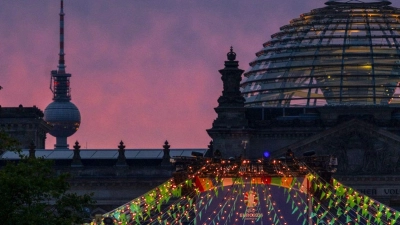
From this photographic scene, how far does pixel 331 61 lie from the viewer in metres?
149

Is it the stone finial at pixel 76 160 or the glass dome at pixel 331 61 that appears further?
the glass dome at pixel 331 61

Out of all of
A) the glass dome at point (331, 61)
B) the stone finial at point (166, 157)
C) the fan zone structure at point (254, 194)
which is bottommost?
the fan zone structure at point (254, 194)

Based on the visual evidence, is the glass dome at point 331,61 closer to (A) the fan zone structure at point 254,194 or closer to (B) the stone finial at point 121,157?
(B) the stone finial at point 121,157

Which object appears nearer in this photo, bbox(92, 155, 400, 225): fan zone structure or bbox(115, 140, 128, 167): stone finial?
bbox(92, 155, 400, 225): fan zone structure

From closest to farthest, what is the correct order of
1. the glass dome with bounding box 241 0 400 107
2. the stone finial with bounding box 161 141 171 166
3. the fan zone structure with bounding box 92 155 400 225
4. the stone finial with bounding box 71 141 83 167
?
1. the fan zone structure with bounding box 92 155 400 225
2. the stone finial with bounding box 161 141 171 166
3. the stone finial with bounding box 71 141 83 167
4. the glass dome with bounding box 241 0 400 107

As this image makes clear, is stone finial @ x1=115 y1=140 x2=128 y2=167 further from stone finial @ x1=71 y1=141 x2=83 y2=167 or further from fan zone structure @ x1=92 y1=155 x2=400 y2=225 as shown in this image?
fan zone structure @ x1=92 y1=155 x2=400 y2=225

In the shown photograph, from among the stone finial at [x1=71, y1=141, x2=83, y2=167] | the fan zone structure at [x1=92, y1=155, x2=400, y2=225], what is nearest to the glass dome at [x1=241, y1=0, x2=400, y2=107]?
the stone finial at [x1=71, y1=141, x2=83, y2=167]

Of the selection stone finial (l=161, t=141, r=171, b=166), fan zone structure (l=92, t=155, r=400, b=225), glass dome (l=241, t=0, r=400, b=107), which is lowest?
fan zone structure (l=92, t=155, r=400, b=225)

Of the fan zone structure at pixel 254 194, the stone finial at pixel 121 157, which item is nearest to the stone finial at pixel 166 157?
the stone finial at pixel 121 157

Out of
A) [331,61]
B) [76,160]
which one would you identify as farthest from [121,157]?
[331,61]

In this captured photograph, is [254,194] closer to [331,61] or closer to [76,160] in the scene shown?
[76,160]

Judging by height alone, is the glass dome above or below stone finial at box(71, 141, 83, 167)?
above

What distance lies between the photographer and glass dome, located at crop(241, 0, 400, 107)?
483 ft

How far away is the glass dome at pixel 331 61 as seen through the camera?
147 m
